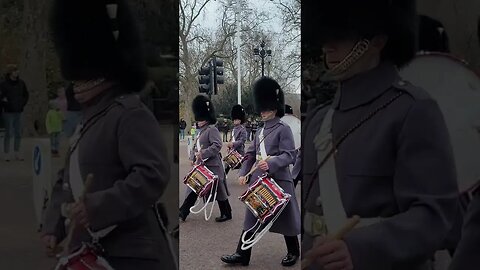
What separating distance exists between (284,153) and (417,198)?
2663 millimetres

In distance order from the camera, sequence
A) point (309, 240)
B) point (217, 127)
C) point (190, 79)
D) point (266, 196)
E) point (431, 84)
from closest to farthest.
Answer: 1. point (431, 84)
2. point (309, 240)
3. point (190, 79)
4. point (266, 196)
5. point (217, 127)

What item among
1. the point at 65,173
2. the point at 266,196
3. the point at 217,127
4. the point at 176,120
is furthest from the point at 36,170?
the point at 217,127

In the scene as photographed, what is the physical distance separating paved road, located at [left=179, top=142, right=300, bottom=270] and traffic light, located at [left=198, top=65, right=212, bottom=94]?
3.78ft

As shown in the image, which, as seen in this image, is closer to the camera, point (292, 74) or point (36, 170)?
point (36, 170)

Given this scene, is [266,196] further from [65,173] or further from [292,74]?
[65,173]

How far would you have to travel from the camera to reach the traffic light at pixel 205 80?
2.81 meters

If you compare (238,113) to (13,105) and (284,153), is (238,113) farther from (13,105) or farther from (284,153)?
(13,105)

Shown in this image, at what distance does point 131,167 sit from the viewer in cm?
198

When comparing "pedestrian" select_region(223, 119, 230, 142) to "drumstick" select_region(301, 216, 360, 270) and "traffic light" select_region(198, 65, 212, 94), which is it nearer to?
"traffic light" select_region(198, 65, 212, 94)

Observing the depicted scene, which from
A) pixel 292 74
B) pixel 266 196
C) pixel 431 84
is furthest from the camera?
pixel 266 196

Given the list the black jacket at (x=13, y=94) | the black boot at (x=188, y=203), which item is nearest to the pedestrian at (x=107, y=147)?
the black jacket at (x=13, y=94)

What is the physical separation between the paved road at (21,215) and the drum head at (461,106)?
88cm

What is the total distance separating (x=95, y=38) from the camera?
199 centimetres

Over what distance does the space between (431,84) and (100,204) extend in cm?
111
